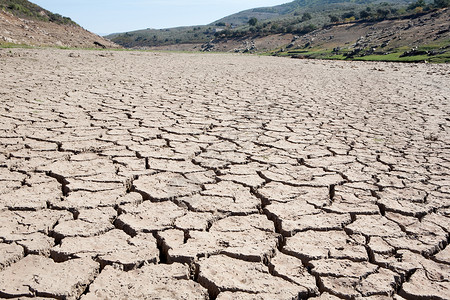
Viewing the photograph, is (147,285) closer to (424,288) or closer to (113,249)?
(113,249)

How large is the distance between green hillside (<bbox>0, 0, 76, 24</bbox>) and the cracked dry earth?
1757 centimetres

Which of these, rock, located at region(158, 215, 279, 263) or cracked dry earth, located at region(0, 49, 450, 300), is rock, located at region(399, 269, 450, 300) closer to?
cracked dry earth, located at region(0, 49, 450, 300)

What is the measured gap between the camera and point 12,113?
4.04 meters

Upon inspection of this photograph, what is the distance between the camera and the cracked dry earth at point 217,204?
157cm

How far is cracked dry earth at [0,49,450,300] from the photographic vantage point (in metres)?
1.57

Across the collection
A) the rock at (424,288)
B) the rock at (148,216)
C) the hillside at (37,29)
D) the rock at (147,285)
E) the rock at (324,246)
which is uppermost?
the hillside at (37,29)

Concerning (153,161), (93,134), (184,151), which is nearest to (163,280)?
(153,161)

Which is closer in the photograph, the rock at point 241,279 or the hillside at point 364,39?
the rock at point 241,279

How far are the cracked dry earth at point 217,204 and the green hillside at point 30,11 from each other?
57.6 feet

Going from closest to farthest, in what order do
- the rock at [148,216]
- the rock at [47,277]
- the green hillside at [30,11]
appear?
the rock at [47,277], the rock at [148,216], the green hillside at [30,11]

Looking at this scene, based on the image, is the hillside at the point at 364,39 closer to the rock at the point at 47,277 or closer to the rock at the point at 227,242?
the rock at the point at 227,242

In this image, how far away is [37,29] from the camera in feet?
61.2

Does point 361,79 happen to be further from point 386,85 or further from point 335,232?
point 335,232

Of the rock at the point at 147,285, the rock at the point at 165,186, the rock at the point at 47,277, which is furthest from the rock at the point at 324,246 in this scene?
the rock at the point at 47,277
